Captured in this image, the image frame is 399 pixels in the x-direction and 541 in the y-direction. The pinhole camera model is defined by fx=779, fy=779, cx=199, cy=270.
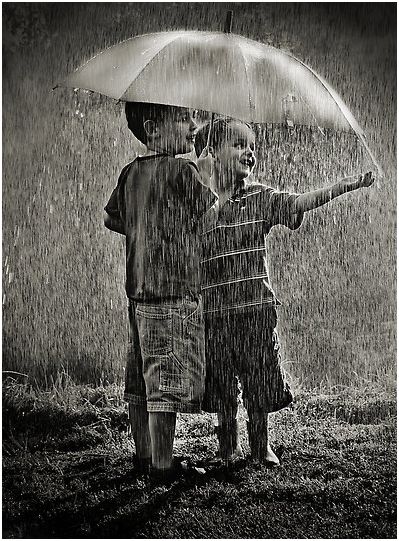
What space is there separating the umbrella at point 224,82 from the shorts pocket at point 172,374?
1.02 meters

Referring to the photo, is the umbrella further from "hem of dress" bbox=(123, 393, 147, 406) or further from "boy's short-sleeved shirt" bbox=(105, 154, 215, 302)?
"hem of dress" bbox=(123, 393, 147, 406)

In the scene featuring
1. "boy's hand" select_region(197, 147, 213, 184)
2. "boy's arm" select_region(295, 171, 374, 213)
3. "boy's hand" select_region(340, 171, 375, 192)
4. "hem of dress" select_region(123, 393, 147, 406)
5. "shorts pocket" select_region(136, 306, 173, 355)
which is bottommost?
"hem of dress" select_region(123, 393, 147, 406)

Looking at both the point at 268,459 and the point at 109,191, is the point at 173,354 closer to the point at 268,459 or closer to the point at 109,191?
the point at 268,459

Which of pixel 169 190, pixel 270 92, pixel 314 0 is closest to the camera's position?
pixel 270 92

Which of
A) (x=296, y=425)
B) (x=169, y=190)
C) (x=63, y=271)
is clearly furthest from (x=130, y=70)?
(x=296, y=425)

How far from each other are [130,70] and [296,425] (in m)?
1.64

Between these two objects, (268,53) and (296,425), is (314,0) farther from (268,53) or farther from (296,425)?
(296,425)

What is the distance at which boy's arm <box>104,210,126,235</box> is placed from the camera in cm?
334

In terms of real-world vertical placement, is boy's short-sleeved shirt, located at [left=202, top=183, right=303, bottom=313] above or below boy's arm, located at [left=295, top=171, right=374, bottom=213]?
below

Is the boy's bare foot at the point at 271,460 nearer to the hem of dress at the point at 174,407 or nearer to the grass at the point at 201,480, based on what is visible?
the grass at the point at 201,480

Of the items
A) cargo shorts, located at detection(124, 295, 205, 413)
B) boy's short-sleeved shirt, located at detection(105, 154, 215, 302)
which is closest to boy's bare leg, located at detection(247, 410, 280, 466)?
cargo shorts, located at detection(124, 295, 205, 413)

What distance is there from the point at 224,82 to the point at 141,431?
4.89 feet

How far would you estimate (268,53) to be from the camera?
3170 millimetres

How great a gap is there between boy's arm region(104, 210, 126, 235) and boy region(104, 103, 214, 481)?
0.20 ft
